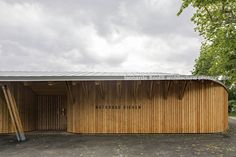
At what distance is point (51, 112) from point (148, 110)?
571cm

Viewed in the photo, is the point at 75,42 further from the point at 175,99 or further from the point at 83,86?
the point at 175,99

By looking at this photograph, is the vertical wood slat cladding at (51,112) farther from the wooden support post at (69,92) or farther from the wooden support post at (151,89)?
the wooden support post at (151,89)

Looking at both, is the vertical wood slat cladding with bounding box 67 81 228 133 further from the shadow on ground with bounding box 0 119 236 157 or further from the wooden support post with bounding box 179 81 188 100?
the shadow on ground with bounding box 0 119 236 157

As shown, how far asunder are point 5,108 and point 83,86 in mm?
3734

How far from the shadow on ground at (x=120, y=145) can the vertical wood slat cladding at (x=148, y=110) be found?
51cm

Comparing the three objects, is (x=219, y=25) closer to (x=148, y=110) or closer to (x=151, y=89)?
(x=151, y=89)

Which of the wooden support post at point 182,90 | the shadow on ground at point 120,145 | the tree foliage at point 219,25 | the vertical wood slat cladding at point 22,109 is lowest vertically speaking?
the shadow on ground at point 120,145

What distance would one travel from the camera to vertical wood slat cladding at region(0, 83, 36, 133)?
39.0ft

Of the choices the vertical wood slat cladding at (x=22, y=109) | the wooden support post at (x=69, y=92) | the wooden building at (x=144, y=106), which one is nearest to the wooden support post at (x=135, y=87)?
the wooden building at (x=144, y=106)

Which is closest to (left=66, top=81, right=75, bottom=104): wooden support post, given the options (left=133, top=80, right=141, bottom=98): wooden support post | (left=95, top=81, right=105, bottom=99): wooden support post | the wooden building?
the wooden building

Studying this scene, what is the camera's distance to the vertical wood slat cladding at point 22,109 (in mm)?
11898

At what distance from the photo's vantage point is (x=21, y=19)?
14.7 metres

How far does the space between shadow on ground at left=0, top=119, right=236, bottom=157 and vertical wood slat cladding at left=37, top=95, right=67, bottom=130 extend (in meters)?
2.88

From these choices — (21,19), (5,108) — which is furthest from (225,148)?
(21,19)
